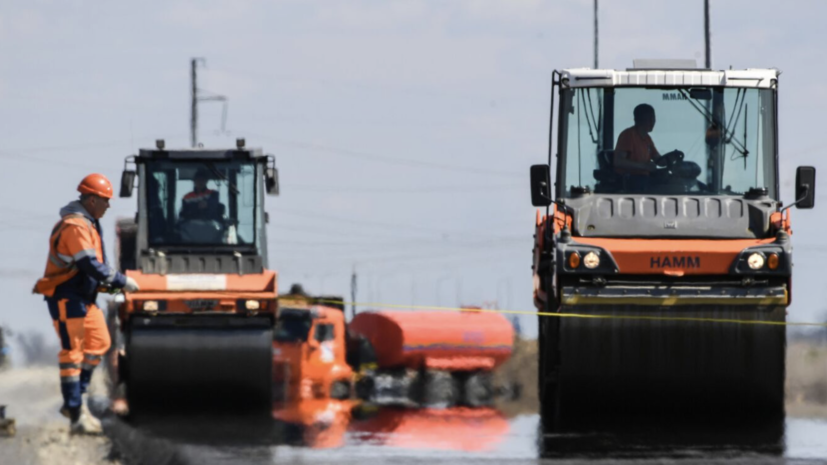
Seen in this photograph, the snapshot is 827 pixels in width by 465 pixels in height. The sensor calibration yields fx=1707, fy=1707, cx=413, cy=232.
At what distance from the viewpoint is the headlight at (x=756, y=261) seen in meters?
13.3

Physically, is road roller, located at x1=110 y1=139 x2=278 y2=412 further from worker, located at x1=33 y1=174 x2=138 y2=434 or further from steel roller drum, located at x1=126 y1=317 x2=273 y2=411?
worker, located at x1=33 y1=174 x2=138 y2=434

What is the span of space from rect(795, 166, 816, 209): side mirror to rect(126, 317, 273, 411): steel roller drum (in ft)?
19.0

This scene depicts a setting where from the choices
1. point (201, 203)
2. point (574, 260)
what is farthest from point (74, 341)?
point (201, 203)

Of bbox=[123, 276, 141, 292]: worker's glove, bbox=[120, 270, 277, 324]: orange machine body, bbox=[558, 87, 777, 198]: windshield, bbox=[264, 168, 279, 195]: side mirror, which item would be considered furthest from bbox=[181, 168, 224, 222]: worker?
bbox=[558, 87, 777, 198]: windshield

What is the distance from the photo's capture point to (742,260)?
13312 millimetres

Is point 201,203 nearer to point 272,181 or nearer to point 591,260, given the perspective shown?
point 272,181

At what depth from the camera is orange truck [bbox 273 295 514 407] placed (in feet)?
71.8

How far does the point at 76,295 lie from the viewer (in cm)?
1316

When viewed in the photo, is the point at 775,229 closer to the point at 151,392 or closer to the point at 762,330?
the point at 762,330

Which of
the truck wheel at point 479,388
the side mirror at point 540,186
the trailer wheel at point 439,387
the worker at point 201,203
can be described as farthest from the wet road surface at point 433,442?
the truck wheel at point 479,388

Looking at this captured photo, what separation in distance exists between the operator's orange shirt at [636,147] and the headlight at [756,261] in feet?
4.34

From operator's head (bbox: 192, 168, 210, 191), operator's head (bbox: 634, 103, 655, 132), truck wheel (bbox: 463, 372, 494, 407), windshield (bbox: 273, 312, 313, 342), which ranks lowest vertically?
truck wheel (bbox: 463, 372, 494, 407)

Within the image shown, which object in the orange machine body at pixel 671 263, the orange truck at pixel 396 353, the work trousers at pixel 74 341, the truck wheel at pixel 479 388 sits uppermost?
the orange machine body at pixel 671 263

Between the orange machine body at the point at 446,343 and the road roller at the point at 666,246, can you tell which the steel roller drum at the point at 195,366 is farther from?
the orange machine body at the point at 446,343
